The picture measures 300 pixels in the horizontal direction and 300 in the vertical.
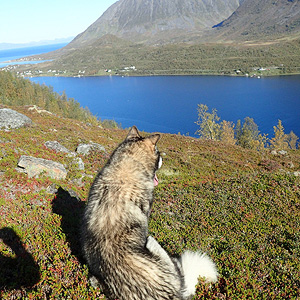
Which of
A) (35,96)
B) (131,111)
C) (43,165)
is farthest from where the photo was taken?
(131,111)

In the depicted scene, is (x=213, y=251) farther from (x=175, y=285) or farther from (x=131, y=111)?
(x=131, y=111)

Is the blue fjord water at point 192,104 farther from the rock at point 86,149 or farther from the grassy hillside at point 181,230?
the grassy hillside at point 181,230

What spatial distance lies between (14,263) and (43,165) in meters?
7.01

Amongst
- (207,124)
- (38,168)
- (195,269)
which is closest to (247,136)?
(207,124)

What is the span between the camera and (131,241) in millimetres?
4367

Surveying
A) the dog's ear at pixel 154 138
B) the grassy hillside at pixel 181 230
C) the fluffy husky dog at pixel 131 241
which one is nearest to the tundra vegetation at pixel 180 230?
the grassy hillside at pixel 181 230

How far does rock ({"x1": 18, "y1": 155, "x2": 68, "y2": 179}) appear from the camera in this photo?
36.5 ft

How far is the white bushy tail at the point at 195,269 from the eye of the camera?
4936 mm

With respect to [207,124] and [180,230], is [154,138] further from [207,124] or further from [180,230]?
[207,124]

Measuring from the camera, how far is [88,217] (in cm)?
486

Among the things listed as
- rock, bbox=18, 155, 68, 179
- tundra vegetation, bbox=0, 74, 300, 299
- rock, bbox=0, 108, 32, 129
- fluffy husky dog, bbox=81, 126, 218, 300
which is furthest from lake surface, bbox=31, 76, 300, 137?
fluffy husky dog, bbox=81, 126, 218, 300

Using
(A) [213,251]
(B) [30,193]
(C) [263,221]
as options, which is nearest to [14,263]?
(B) [30,193]

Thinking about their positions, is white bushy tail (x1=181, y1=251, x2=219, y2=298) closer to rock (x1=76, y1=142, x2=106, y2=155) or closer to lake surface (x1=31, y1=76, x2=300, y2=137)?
rock (x1=76, y1=142, x2=106, y2=155)

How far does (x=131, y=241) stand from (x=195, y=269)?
1.99 meters
